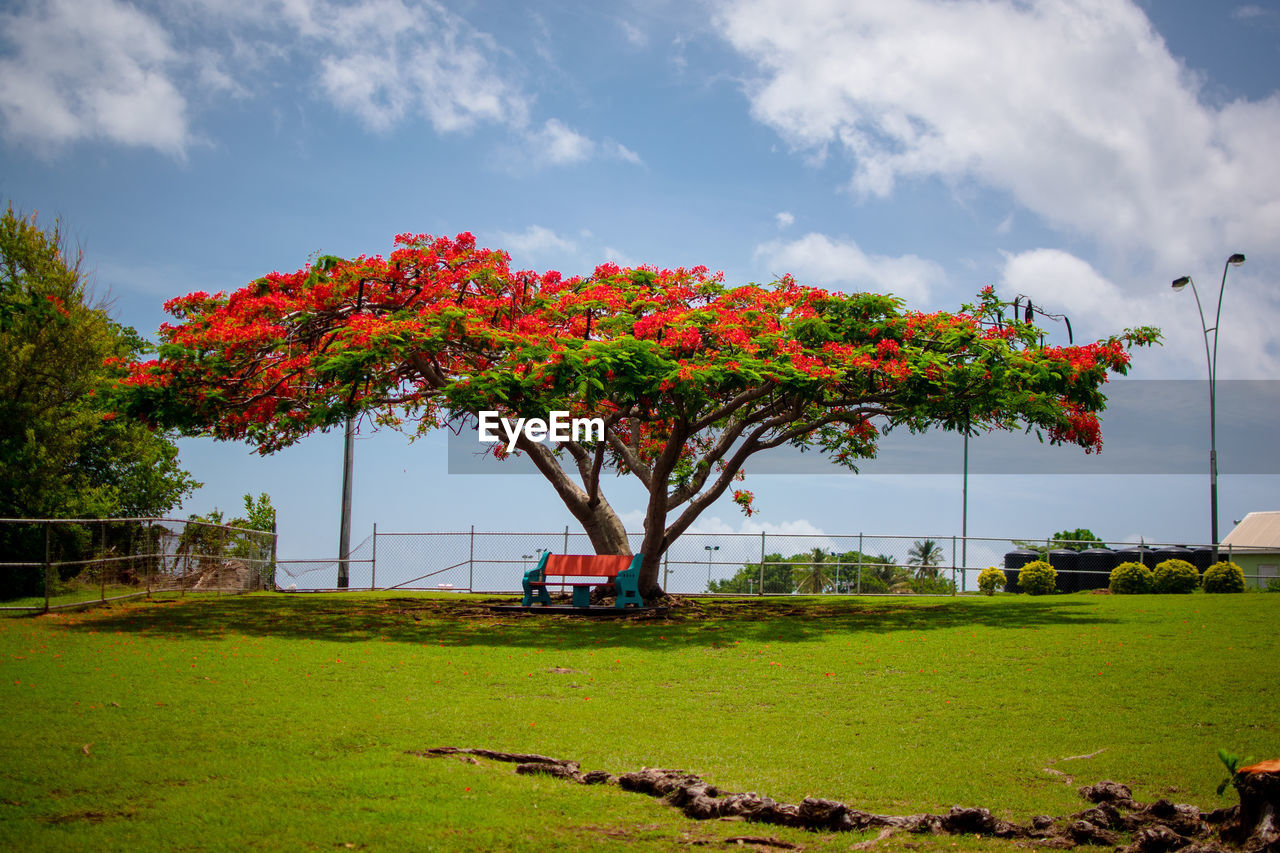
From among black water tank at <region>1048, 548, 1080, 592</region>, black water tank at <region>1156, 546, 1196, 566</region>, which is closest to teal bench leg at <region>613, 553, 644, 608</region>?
black water tank at <region>1048, 548, 1080, 592</region>

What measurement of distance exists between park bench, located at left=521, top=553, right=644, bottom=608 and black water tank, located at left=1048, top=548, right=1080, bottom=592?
15471 mm

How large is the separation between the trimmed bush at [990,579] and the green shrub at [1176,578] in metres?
4.21

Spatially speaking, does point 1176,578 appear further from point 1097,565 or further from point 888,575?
point 888,575

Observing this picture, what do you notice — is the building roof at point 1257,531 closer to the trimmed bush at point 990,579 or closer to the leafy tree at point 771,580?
the trimmed bush at point 990,579

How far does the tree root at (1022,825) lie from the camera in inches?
206

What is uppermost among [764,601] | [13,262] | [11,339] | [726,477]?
[13,262]

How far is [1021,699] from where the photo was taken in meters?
9.34

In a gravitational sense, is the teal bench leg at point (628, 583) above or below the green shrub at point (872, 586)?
above

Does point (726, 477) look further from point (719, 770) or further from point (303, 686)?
point (719, 770)

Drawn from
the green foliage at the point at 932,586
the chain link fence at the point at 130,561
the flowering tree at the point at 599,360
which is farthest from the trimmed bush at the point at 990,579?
the chain link fence at the point at 130,561

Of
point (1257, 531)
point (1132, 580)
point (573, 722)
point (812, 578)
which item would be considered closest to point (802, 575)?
point (812, 578)

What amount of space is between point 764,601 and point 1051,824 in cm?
1661

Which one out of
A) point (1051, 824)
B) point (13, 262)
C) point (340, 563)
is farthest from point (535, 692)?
point (13, 262)

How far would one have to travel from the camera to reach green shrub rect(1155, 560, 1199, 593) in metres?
22.2
